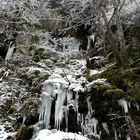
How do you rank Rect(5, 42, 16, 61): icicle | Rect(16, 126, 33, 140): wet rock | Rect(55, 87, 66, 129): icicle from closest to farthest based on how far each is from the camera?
Rect(16, 126, 33, 140): wet rock, Rect(55, 87, 66, 129): icicle, Rect(5, 42, 16, 61): icicle

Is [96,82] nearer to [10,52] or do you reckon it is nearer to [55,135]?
[55,135]

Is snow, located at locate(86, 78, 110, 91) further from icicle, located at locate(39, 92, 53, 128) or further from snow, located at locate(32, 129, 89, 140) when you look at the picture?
snow, located at locate(32, 129, 89, 140)

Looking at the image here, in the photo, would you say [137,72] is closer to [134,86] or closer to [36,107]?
[134,86]

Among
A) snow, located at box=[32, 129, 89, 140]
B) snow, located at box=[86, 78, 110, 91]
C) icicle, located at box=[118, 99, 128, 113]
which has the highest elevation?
snow, located at box=[86, 78, 110, 91]

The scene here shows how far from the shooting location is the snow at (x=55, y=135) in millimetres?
5309

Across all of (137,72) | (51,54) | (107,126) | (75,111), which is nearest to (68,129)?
(75,111)

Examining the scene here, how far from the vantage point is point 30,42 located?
9359 mm

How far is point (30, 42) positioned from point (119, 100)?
15.0 ft

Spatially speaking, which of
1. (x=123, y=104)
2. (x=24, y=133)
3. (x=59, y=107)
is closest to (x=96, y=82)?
(x=123, y=104)

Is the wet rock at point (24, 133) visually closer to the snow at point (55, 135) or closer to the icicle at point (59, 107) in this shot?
the snow at point (55, 135)

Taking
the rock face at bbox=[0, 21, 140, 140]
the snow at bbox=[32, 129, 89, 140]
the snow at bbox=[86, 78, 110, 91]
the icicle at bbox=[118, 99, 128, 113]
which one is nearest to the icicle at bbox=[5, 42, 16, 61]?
the rock face at bbox=[0, 21, 140, 140]

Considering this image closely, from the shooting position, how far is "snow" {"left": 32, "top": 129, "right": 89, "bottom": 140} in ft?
17.4

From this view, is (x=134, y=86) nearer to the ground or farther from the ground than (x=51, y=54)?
nearer to the ground

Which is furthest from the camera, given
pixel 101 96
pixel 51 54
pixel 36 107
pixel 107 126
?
pixel 51 54
